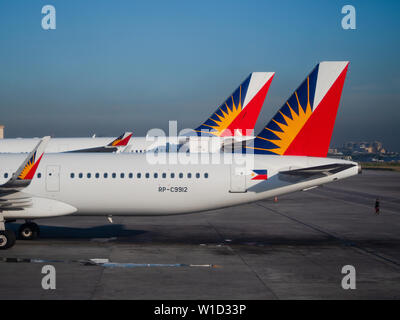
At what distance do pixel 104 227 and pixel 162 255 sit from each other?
9088 mm

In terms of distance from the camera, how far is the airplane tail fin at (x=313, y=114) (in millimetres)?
22891

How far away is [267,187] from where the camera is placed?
22.1 m

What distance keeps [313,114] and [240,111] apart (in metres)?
21.5

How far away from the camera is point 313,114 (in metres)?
22.9

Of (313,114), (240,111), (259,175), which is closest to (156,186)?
(259,175)

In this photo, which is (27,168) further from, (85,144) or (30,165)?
(85,144)

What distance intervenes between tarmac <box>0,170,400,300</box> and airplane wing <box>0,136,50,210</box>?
2090 millimetres

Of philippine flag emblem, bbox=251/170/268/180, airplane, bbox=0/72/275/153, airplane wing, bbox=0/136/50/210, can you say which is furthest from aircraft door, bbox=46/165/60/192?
airplane, bbox=0/72/275/153

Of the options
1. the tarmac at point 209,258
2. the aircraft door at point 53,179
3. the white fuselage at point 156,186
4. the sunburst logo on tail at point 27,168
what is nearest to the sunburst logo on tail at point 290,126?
the white fuselage at point 156,186

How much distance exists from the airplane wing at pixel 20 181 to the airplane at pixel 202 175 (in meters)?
0.39

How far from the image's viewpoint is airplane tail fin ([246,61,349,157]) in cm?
2289

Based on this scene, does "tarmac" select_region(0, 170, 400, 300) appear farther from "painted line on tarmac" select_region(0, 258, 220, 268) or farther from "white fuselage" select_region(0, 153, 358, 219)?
"white fuselage" select_region(0, 153, 358, 219)
